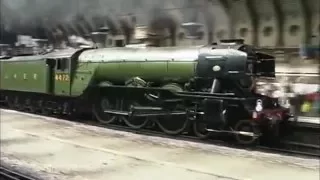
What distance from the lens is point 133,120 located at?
12.9 meters

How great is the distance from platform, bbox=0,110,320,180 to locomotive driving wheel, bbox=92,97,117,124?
1686 millimetres

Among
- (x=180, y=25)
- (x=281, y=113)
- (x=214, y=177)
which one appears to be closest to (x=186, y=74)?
(x=281, y=113)

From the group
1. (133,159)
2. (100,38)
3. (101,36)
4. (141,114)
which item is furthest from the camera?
(100,38)

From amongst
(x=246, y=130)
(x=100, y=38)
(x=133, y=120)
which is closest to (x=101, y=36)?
(x=100, y=38)

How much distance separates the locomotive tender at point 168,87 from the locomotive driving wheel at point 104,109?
27 mm

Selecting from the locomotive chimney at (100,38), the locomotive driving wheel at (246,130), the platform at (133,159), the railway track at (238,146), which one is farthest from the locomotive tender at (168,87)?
the locomotive chimney at (100,38)

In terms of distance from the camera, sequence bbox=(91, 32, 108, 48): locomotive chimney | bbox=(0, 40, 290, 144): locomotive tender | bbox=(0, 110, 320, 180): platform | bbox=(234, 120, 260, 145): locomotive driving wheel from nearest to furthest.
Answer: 1. bbox=(0, 110, 320, 180): platform
2. bbox=(234, 120, 260, 145): locomotive driving wheel
3. bbox=(0, 40, 290, 144): locomotive tender
4. bbox=(91, 32, 108, 48): locomotive chimney

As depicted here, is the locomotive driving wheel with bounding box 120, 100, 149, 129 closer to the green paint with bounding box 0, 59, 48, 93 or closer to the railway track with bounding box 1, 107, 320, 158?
the railway track with bounding box 1, 107, 320, 158

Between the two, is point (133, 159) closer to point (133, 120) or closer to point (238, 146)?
point (238, 146)

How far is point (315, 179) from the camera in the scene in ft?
23.6

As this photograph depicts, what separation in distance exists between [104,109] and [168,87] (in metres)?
2.64

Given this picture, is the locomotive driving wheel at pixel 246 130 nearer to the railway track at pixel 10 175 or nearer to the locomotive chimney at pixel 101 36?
the railway track at pixel 10 175

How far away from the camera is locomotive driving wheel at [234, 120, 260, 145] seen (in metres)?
10.3

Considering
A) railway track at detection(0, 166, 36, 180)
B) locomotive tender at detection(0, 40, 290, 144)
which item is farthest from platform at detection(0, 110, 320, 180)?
locomotive tender at detection(0, 40, 290, 144)
